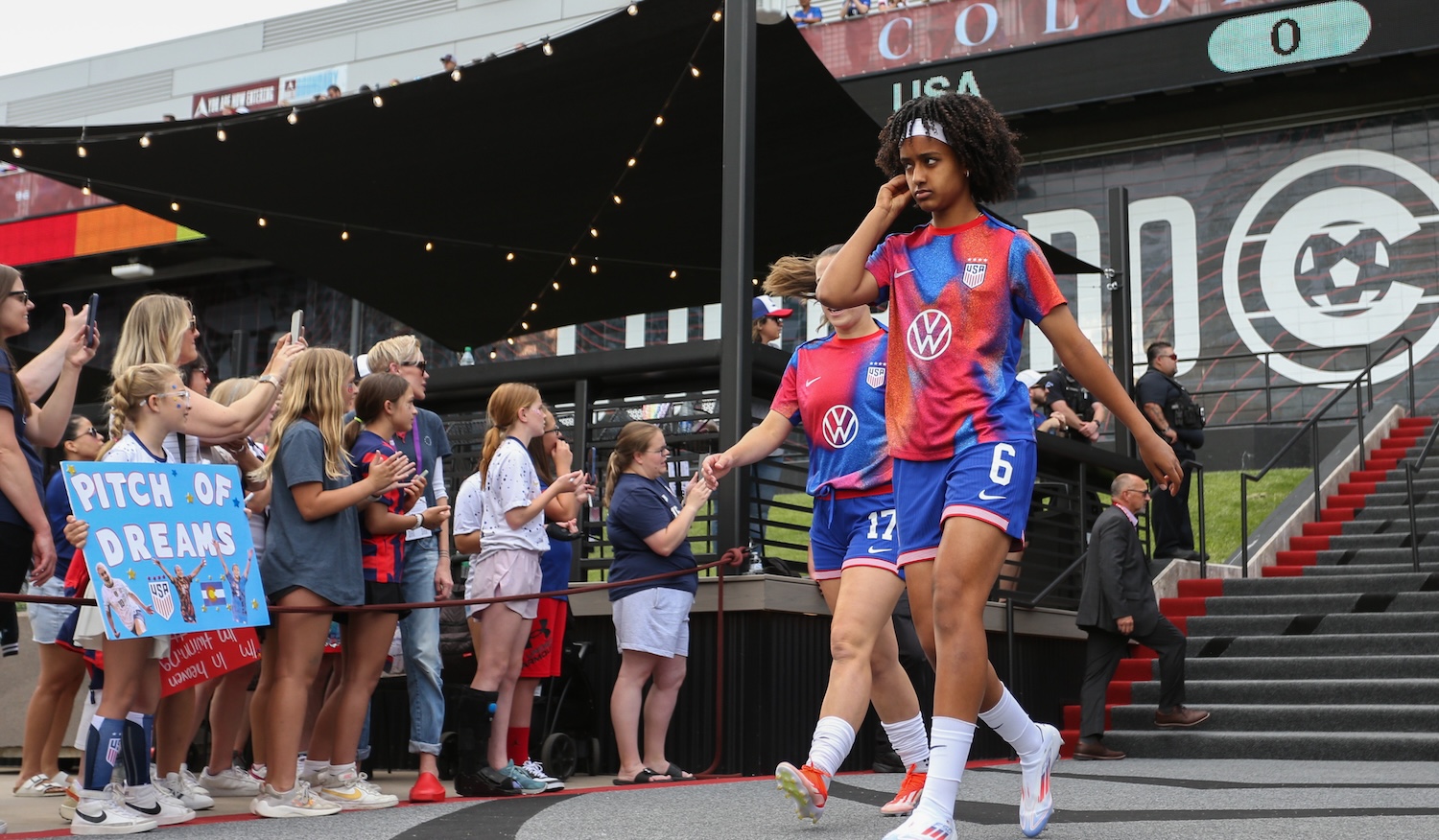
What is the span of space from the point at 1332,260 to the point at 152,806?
55.6 feet

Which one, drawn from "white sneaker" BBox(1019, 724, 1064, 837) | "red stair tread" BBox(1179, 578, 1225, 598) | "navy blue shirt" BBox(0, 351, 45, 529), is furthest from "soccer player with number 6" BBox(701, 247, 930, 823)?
"red stair tread" BBox(1179, 578, 1225, 598)

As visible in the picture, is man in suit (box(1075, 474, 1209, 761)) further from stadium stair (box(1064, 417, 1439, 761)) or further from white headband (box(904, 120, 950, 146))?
white headband (box(904, 120, 950, 146))

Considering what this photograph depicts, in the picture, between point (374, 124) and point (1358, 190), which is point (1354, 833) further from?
point (1358, 190)

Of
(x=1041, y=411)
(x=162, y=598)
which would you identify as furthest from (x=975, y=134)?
(x=1041, y=411)

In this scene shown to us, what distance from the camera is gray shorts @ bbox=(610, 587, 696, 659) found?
5.93 metres

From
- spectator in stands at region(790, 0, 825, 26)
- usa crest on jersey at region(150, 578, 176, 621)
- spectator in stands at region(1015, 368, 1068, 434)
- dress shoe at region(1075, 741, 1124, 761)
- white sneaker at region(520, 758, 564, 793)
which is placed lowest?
dress shoe at region(1075, 741, 1124, 761)

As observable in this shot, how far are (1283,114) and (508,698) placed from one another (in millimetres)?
16175

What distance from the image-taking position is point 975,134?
3.53 metres

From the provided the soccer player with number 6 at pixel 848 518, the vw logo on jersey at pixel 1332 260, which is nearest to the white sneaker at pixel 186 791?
the soccer player with number 6 at pixel 848 518

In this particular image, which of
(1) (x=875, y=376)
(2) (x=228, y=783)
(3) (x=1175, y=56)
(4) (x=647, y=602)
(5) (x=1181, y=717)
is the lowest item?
(5) (x=1181, y=717)

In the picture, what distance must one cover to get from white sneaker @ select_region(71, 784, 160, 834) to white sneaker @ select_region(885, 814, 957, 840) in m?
2.29

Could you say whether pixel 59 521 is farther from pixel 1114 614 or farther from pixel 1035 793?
pixel 1114 614

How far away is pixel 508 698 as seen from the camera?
5.32 m

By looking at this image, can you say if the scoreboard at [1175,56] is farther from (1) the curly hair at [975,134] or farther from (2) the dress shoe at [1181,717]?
(1) the curly hair at [975,134]
